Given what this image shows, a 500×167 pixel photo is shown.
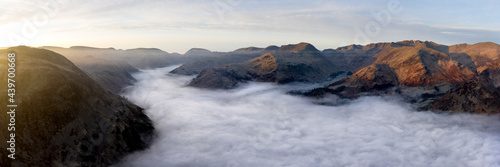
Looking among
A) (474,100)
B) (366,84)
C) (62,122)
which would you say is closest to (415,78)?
(366,84)

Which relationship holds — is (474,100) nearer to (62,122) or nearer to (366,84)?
(366,84)

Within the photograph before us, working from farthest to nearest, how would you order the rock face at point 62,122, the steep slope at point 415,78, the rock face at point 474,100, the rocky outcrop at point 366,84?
the rocky outcrop at point 366,84 → the steep slope at point 415,78 → the rock face at point 474,100 → the rock face at point 62,122

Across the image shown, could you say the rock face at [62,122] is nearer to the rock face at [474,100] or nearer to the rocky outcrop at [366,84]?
the rock face at [474,100]

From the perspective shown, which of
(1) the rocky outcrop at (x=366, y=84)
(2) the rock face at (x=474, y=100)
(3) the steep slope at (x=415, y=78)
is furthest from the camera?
(1) the rocky outcrop at (x=366, y=84)

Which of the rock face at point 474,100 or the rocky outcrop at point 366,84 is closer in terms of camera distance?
the rock face at point 474,100

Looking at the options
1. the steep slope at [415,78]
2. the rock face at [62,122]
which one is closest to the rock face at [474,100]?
the steep slope at [415,78]

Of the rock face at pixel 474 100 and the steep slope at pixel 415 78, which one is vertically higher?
the steep slope at pixel 415 78

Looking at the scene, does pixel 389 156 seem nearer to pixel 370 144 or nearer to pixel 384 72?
pixel 370 144

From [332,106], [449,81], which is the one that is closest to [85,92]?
[332,106]
